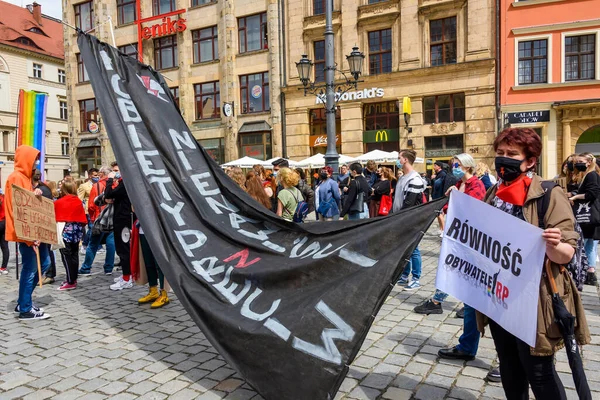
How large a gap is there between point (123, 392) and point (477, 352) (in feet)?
10.4

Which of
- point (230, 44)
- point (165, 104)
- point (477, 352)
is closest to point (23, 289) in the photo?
point (165, 104)

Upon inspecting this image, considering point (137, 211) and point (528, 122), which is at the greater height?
point (528, 122)

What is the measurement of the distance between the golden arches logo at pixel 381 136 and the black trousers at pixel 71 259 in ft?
61.5

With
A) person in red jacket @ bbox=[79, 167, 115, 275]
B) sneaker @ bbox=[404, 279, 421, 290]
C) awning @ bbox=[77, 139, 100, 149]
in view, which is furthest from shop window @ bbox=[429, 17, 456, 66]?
awning @ bbox=[77, 139, 100, 149]

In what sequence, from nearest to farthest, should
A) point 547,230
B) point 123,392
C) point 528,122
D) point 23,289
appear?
point 547,230, point 123,392, point 23,289, point 528,122

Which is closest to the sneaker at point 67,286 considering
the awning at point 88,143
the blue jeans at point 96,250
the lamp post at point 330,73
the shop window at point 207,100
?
the blue jeans at point 96,250

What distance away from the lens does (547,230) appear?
2.41m

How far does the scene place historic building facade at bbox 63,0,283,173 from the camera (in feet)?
88.3

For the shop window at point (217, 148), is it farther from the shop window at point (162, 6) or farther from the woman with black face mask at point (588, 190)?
the woman with black face mask at point (588, 190)

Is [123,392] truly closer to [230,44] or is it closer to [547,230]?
[547,230]

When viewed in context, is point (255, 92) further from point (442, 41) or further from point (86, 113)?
point (86, 113)

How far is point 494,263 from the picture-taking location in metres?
2.78

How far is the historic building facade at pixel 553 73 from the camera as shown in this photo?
20141mm

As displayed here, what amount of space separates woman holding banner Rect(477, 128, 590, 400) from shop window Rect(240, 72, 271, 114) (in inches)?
990
